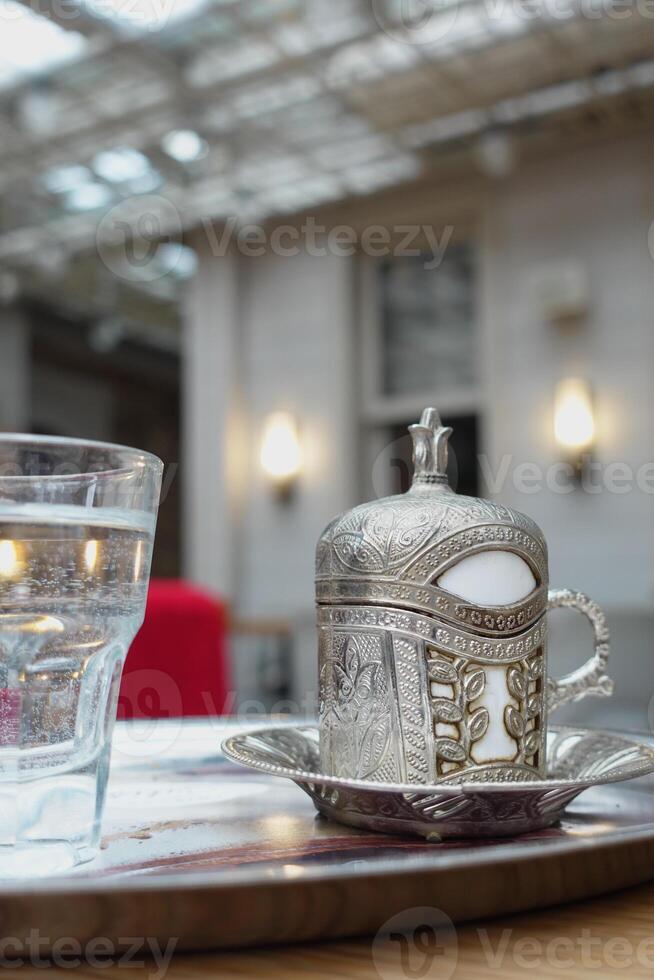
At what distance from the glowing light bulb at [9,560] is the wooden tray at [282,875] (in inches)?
4.4

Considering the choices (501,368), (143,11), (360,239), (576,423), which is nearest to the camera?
(143,11)

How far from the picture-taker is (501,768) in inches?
16.8

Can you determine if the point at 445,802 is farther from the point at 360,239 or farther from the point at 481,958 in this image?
the point at 360,239

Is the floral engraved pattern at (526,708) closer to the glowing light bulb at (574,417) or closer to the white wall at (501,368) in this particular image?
the white wall at (501,368)

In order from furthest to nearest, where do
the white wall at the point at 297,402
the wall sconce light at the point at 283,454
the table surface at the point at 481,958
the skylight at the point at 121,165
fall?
the wall sconce light at the point at 283,454, the white wall at the point at 297,402, the skylight at the point at 121,165, the table surface at the point at 481,958

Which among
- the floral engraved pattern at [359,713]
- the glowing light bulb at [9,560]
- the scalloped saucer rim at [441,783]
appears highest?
the glowing light bulb at [9,560]

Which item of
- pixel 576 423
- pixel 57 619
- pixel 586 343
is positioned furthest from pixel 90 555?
pixel 586 343

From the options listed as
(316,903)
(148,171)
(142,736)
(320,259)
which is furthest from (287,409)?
(316,903)

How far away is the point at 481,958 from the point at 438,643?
15 cm

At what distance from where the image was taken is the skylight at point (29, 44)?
138 inches

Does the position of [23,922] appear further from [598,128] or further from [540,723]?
[598,128]

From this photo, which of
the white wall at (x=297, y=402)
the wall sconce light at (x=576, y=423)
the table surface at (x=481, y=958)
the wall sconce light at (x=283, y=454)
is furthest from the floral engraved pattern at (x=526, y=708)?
the wall sconce light at (x=283, y=454)

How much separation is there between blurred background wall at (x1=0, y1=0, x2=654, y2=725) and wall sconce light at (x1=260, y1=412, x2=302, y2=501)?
0.06 feet

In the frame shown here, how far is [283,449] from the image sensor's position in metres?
5.23
